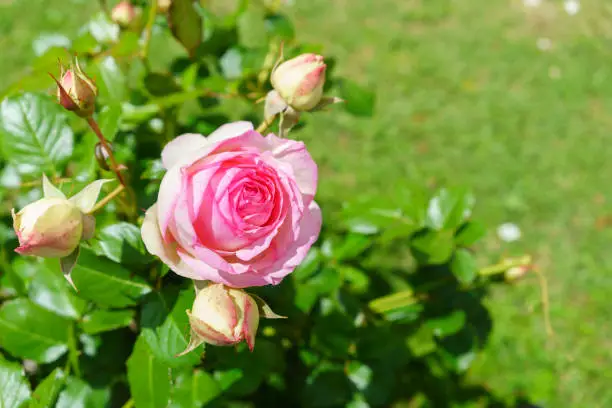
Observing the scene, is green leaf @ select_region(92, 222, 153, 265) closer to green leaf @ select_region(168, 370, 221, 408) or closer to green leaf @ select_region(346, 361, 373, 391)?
green leaf @ select_region(168, 370, 221, 408)

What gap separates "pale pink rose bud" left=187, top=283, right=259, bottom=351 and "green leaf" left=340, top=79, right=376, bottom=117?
658mm

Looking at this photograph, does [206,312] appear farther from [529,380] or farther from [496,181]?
[496,181]

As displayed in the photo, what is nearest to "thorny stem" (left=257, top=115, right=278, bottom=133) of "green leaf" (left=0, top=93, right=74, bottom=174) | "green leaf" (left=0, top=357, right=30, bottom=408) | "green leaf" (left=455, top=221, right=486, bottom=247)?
"green leaf" (left=0, top=93, right=74, bottom=174)

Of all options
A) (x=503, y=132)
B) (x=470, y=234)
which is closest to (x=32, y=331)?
(x=470, y=234)

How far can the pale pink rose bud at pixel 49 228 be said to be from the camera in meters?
0.59

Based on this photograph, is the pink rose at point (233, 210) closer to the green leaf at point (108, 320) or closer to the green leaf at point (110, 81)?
Result: the green leaf at point (108, 320)

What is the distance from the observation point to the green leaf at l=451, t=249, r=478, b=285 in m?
1.11

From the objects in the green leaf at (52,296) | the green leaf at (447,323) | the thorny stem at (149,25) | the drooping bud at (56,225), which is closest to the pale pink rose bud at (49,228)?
the drooping bud at (56,225)

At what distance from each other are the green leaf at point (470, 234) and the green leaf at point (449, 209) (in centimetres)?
2

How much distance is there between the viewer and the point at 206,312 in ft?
1.98

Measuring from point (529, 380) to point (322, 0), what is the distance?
8.24ft

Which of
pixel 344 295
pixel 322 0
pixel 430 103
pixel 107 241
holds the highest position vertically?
pixel 107 241

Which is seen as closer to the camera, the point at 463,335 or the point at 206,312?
the point at 206,312

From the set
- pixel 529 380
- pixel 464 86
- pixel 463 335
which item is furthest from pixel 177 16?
pixel 464 86
